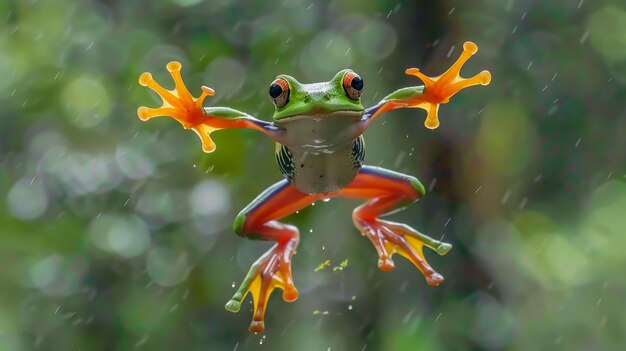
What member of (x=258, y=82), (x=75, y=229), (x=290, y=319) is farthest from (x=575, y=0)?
(x=75, y=229)

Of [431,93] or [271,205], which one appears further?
[271,205]

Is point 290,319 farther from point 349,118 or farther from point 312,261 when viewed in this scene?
point 349,118

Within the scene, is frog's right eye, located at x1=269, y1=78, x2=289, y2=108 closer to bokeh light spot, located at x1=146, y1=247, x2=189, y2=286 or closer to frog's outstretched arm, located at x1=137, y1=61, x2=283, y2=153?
frog's outstretched arm, located at x1=137, y1=61, x2=283, y2=153

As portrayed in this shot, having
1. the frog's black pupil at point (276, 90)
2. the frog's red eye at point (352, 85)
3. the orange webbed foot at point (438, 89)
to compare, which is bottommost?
the orange webbed foot at point (438, 89)

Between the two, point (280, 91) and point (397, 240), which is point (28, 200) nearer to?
point (397, 240)

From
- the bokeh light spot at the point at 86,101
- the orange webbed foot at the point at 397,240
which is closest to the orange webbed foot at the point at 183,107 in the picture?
the orange webbed foot at the point at 397,240

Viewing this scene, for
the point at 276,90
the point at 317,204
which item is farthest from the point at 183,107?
the point at 317,204

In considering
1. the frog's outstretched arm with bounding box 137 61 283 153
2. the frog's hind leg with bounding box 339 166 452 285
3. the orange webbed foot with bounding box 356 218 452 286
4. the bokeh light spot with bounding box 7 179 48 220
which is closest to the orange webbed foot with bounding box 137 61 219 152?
the frog's outstretched arm with bounding box 137 61 283 153

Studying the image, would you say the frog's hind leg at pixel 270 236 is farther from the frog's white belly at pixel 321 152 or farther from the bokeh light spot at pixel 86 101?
the bokeh light spot at pixel 86 101
